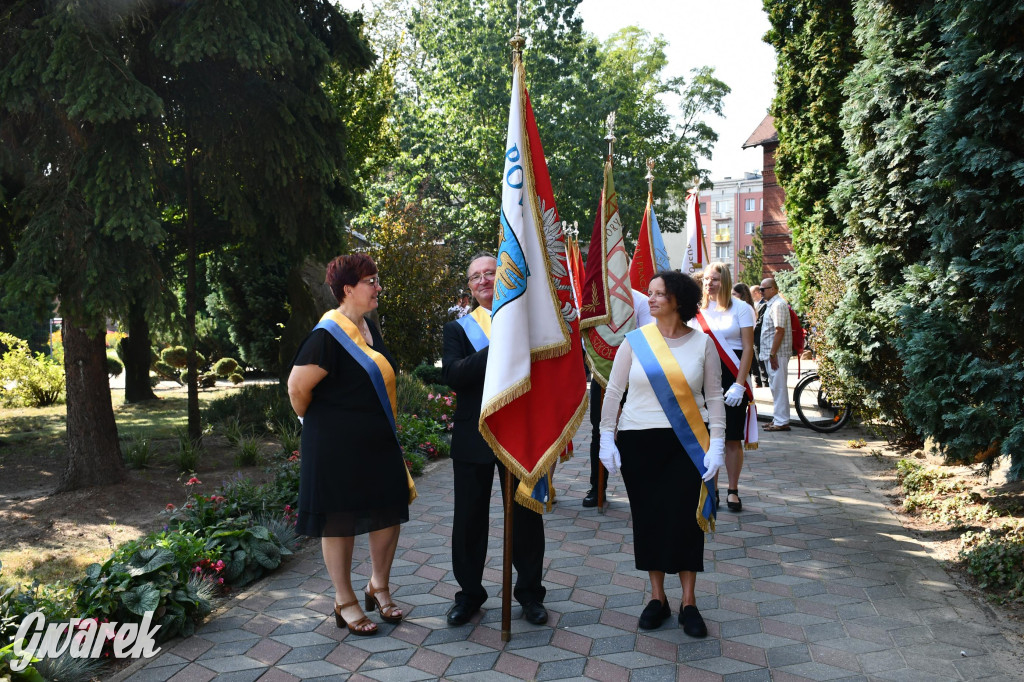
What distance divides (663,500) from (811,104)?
1211 centimetres

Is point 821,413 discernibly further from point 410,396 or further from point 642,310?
point 410,396

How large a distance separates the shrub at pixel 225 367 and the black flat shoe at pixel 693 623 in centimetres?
1970

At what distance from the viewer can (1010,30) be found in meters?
5.05

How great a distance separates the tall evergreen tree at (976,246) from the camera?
198 inches

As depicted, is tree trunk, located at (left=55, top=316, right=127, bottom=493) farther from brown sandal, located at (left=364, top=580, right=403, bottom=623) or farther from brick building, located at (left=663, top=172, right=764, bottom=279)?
brick building, located at (left=663, top=172, right=764, bottom=279)

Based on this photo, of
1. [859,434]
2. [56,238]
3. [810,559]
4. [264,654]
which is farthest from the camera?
[859,434]

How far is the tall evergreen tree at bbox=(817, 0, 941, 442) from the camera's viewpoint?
269 inches

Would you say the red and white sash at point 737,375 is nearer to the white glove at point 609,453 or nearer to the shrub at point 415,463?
the white glove at point 609,453

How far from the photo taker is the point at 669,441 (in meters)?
4.17

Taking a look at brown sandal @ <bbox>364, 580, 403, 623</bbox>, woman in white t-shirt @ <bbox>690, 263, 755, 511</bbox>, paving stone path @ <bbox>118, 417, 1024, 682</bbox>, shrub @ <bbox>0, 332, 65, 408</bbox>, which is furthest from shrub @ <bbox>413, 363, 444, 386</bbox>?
brown sandal @ <bbox>364, 580, 403, 623</bbox>

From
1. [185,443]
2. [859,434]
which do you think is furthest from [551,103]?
[185,443]

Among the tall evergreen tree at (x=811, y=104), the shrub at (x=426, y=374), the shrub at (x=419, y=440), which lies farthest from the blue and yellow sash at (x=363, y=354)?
the shrub at (x=426, y=374)

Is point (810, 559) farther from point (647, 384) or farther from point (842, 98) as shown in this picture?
point (842, 98)

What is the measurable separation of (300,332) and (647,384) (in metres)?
11.2
